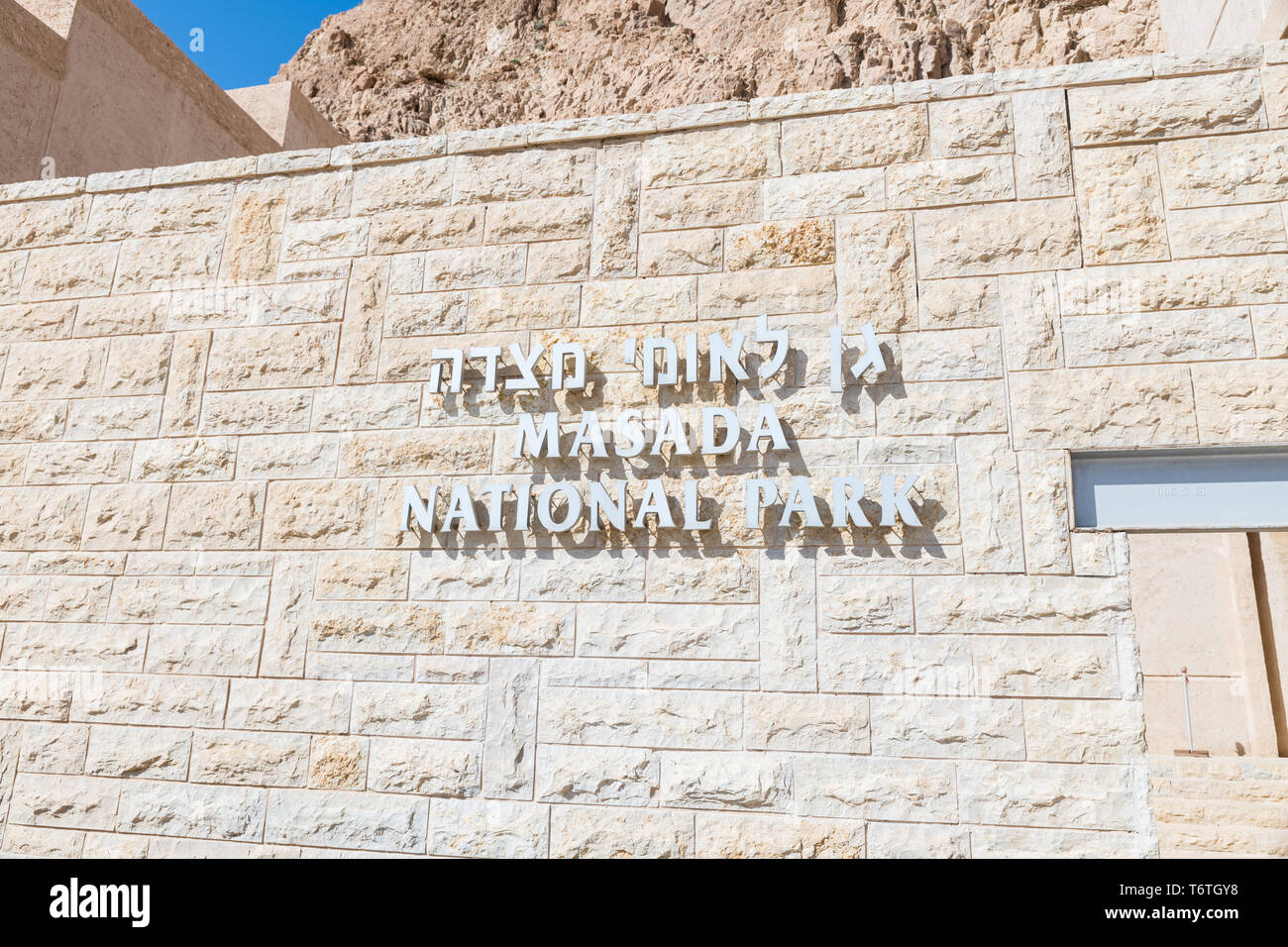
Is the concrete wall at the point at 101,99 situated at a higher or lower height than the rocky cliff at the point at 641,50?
lower

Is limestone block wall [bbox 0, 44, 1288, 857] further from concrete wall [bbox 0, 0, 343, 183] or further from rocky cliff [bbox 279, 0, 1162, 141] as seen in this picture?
rocky cliff [bbox 279, 0, 1162, 141]

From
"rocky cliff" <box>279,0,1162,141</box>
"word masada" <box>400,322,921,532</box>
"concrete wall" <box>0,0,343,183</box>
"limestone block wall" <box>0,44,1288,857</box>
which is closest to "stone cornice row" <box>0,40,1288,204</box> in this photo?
"limestone block wall" <box>0,44,1288,857</box>

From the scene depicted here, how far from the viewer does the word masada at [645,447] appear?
3.97 meters

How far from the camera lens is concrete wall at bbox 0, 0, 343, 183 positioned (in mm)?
7320

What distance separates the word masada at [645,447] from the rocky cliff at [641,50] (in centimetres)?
1033

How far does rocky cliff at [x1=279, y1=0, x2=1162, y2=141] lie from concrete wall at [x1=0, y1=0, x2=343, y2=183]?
23.4 ft

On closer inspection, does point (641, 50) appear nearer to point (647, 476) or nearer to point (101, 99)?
point (101, 99)

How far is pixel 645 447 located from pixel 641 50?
13482mm

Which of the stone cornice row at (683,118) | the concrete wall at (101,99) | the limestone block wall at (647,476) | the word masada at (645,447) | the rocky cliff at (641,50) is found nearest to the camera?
the limestone block wall at (647,476)

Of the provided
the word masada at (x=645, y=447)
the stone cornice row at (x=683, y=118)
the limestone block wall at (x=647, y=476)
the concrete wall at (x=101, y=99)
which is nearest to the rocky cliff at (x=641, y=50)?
the concrete wall at (x=101, y=99)

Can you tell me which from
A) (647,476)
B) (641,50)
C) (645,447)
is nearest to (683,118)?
(645,447)

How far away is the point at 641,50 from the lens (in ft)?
51.4

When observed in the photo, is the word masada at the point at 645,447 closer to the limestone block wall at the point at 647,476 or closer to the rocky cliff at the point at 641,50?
the limestone block wall at the point at 647,476
